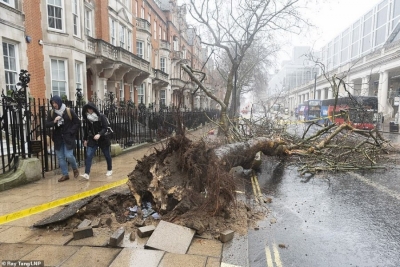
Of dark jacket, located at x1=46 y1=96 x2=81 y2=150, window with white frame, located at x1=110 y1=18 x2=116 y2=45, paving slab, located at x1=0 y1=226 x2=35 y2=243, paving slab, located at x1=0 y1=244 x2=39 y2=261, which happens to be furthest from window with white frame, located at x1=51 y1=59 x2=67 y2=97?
paving slab, located at x1=0 y1=244 x2=39 y2=261

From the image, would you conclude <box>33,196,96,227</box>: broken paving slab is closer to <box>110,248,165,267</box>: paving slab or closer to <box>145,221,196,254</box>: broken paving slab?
<box>110,248,165,267</box>: paving slab

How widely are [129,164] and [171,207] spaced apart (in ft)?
14.5

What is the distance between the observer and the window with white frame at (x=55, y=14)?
1378cm

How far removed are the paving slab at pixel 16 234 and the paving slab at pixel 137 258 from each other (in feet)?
4.46

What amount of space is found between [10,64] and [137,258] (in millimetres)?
12165

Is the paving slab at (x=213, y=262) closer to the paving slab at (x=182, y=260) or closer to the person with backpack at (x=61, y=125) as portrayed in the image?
the paving slab at (x=182, y=260)

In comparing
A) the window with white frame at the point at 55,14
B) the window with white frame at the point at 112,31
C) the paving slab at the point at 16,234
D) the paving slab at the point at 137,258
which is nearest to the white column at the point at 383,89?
the window with white frame at the point at 112,31

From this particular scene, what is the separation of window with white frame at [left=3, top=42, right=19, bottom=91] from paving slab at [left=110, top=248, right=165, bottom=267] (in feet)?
36.5

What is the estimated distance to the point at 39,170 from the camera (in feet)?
19.9

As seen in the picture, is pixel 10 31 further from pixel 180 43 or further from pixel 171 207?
pixel 180 43

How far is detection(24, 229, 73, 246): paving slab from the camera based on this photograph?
3291 mm

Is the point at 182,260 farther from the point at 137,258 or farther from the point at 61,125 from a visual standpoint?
the point at 61,125

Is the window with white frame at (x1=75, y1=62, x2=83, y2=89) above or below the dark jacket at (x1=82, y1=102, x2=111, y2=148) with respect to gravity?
above

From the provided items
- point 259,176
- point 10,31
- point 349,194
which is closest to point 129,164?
point 259,176
